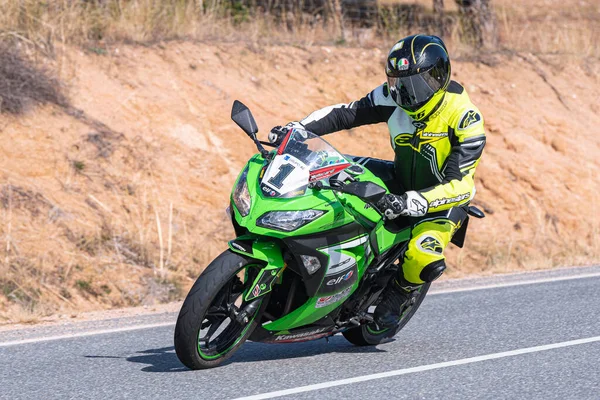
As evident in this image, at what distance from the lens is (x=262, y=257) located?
560cm

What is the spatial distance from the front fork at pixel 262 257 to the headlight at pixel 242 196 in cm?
20

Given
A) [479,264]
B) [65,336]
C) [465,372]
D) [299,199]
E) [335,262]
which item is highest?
[299,199]

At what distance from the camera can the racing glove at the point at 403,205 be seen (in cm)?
571

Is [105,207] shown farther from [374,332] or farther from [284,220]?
[284,220]

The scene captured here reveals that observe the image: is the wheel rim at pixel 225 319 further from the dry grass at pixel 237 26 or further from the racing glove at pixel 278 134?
the dry grass at pixel 237 26

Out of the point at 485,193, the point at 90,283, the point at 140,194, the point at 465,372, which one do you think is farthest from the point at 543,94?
the point at 465,372

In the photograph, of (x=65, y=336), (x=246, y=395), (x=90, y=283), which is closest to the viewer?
(x=246, y=395)

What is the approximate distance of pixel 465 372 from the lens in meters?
5.94

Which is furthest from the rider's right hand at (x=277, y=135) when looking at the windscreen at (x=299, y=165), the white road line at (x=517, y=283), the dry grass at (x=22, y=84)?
the dry grass at (x=22, y=84)

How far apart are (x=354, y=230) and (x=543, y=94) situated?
1202cm

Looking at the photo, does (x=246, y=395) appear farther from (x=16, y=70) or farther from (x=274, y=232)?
(x=16, y=70)

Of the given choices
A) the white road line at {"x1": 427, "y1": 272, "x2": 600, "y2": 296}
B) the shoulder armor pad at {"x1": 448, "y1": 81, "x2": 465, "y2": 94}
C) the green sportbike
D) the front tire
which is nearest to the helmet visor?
the shoulder armor pad at {"x1": 448, "y1": 81, "x2": 465, "y2": 94}

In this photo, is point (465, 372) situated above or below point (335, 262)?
below

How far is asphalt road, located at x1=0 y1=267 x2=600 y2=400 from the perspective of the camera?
5469 millimetres
